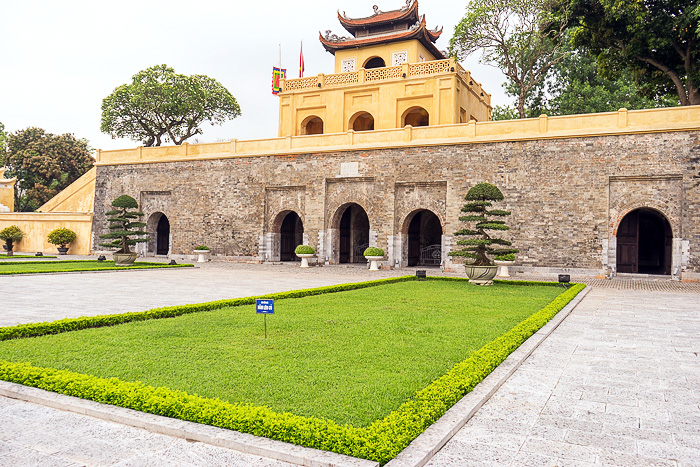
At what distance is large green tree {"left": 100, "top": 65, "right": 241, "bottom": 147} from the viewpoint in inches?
1228

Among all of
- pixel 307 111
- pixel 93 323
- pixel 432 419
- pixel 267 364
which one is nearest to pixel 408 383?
pixel 432 419

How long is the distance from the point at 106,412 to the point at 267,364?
155 centimetres

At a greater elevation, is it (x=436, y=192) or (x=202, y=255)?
(x=436, y=192)

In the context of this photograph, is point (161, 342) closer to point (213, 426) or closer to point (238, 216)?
point (213, 426)

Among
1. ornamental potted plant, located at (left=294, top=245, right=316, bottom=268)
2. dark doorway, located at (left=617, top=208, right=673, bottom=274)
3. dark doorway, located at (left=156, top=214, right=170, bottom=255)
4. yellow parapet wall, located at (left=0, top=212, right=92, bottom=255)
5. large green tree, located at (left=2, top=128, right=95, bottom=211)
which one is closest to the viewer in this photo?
dark doorway, located at (left=617, top=208, right=673, bottom=274)

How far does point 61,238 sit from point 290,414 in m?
28.7

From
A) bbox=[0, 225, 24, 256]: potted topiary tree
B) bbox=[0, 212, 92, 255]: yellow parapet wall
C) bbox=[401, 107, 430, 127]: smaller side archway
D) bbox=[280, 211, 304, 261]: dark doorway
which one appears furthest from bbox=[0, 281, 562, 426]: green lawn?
bbox=[0, 225, 24, 256]: potted topiary tree

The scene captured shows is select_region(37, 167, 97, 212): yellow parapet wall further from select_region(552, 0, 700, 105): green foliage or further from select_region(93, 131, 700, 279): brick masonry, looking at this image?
select_region(552, 0, 700, 105): green foliage

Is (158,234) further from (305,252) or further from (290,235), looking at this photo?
(305,252)

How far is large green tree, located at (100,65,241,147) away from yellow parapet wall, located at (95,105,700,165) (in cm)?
564

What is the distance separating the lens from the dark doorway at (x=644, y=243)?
63.1 ft

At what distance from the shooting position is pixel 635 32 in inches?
653

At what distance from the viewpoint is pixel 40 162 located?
127 feet

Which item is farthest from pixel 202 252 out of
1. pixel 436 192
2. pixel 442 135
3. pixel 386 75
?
pixel 386 75
